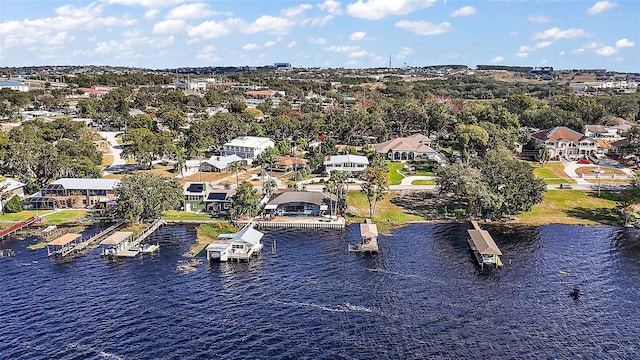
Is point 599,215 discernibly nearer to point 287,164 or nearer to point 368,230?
point 368,230

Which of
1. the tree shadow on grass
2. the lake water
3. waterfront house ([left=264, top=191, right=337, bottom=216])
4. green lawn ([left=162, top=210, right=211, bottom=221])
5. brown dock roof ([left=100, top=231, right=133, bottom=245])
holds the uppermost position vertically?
waterfront house ([left=264, top=191, right=337, bottom=216])

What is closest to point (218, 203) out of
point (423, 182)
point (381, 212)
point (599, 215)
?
point (381, 212)

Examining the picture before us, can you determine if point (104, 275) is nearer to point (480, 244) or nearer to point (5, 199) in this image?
point (5, 199)

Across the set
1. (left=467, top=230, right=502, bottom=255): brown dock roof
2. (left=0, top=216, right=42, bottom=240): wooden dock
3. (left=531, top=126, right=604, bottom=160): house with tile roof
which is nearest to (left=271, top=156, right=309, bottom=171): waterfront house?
(left=0, top=216, right=42, bottom=240): wooden dock

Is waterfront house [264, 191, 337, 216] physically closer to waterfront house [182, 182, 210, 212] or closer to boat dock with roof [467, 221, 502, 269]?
waterfront house [182, 182, 210, 212]

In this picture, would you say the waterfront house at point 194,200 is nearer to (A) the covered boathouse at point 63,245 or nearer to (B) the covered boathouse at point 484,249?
(A) the covered boathouse at point 63,245

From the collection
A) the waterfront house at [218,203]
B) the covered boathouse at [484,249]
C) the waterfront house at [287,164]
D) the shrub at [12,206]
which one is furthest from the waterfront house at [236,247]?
the waterfront house at [287,164]

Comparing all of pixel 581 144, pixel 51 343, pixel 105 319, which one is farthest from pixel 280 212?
A: pixel 581 144
